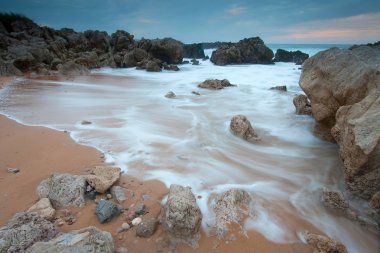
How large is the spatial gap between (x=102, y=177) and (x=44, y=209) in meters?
0.81

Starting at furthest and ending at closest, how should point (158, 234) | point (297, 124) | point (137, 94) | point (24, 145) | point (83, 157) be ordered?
point (137, 94) < point (297, 124) < point (24, 145) < point (83, 157) < point (158, 234)

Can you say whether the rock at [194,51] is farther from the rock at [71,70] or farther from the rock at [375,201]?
the rock at [375,201]

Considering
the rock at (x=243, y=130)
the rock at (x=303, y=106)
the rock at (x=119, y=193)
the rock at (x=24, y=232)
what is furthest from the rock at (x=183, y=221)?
the rock at (x=303, y=106)

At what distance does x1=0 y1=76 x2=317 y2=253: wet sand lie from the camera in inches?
119

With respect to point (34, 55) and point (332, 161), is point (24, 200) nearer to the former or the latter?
point (332, 161)

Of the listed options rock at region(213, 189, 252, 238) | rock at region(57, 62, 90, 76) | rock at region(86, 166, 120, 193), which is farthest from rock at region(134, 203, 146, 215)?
rock at region(57, 62, 90, 76)

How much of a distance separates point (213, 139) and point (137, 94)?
239 inches

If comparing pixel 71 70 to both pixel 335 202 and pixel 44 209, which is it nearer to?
pixel 44 209

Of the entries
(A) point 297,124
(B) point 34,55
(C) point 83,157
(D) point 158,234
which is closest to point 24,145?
(C) point 83,157

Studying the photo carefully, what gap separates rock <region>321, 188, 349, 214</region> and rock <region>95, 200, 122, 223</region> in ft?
8.75

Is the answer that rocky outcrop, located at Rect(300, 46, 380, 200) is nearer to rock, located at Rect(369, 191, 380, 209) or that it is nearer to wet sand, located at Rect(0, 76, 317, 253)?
rock, located at Rect(369, 191, 380, 209)

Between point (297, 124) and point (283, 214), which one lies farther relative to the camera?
point (297, 124)

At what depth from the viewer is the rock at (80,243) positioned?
2.36 metres

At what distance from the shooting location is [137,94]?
11445 millimetres
